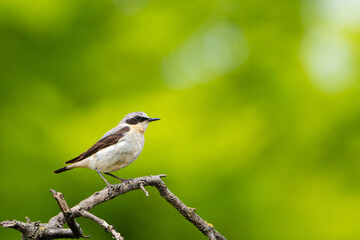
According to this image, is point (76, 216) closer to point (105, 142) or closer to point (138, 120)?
point (105, 142)

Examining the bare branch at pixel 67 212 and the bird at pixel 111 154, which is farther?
the bird at pixel 111 154

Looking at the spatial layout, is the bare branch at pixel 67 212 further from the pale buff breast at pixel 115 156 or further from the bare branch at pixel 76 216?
the pale buff breast at pixel 115 156

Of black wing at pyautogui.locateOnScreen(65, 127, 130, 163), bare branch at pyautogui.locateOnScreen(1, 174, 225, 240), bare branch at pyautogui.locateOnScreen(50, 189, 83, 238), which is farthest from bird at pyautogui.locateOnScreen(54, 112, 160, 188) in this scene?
bare branch at pyautogui.locateOnScreen(50, 189, 83, 238)

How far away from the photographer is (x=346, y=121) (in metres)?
13.8

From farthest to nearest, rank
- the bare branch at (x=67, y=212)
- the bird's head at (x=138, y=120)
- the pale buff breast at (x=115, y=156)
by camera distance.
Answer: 1. the bird's head at (x=138, y=120)
2. the pale buff breast at (x=115, y=156)
3. the bare branch at (x=67, y=212)

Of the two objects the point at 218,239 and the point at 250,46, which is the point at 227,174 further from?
the point at 218,239

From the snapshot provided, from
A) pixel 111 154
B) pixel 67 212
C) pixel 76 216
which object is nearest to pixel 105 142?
pixel 111 154

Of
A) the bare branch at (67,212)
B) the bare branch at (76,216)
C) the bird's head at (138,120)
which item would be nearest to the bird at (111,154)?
the bird's head at (138,120)

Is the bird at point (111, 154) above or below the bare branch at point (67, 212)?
above

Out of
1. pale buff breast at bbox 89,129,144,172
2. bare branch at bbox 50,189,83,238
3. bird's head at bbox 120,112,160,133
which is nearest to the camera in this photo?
bare branch at bbox 50,189,83,238

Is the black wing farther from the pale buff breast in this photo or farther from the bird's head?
the bird's head

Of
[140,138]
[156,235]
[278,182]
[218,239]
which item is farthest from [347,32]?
[218,239]

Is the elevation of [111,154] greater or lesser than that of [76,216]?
greater

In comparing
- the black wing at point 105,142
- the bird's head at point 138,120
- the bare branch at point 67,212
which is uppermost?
the bird's head at point 138,120
